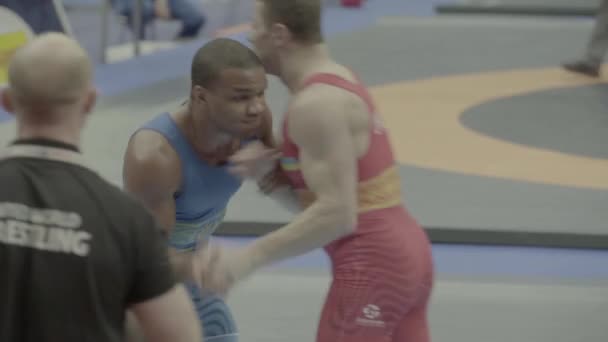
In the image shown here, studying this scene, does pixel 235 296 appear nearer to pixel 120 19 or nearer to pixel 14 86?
pixel 14 86

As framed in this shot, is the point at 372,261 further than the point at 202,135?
No

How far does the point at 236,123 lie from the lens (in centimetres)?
351

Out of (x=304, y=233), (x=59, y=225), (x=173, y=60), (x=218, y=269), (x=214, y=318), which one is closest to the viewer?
(x=59, y=225)

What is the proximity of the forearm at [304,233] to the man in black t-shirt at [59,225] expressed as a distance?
902mm

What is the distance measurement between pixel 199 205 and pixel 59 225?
152cm

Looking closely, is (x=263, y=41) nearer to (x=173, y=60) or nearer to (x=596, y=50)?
(x=596, y=50)

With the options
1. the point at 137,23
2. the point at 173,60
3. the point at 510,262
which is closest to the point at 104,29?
the point at 137,23

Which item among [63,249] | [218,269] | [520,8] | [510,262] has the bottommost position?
[520,8]

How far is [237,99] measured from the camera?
11.4 feet

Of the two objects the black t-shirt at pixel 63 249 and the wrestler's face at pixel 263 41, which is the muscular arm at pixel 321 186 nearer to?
the wrestler's face at pixel 263 41

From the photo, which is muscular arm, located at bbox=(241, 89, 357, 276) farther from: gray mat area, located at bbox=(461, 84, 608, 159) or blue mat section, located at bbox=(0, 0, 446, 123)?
blue mat section, located at bbox=(0, 0, 446, 123)

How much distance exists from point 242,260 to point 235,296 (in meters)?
2.50

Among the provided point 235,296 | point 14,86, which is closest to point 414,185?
point 235,296

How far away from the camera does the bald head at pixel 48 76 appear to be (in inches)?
90.3
